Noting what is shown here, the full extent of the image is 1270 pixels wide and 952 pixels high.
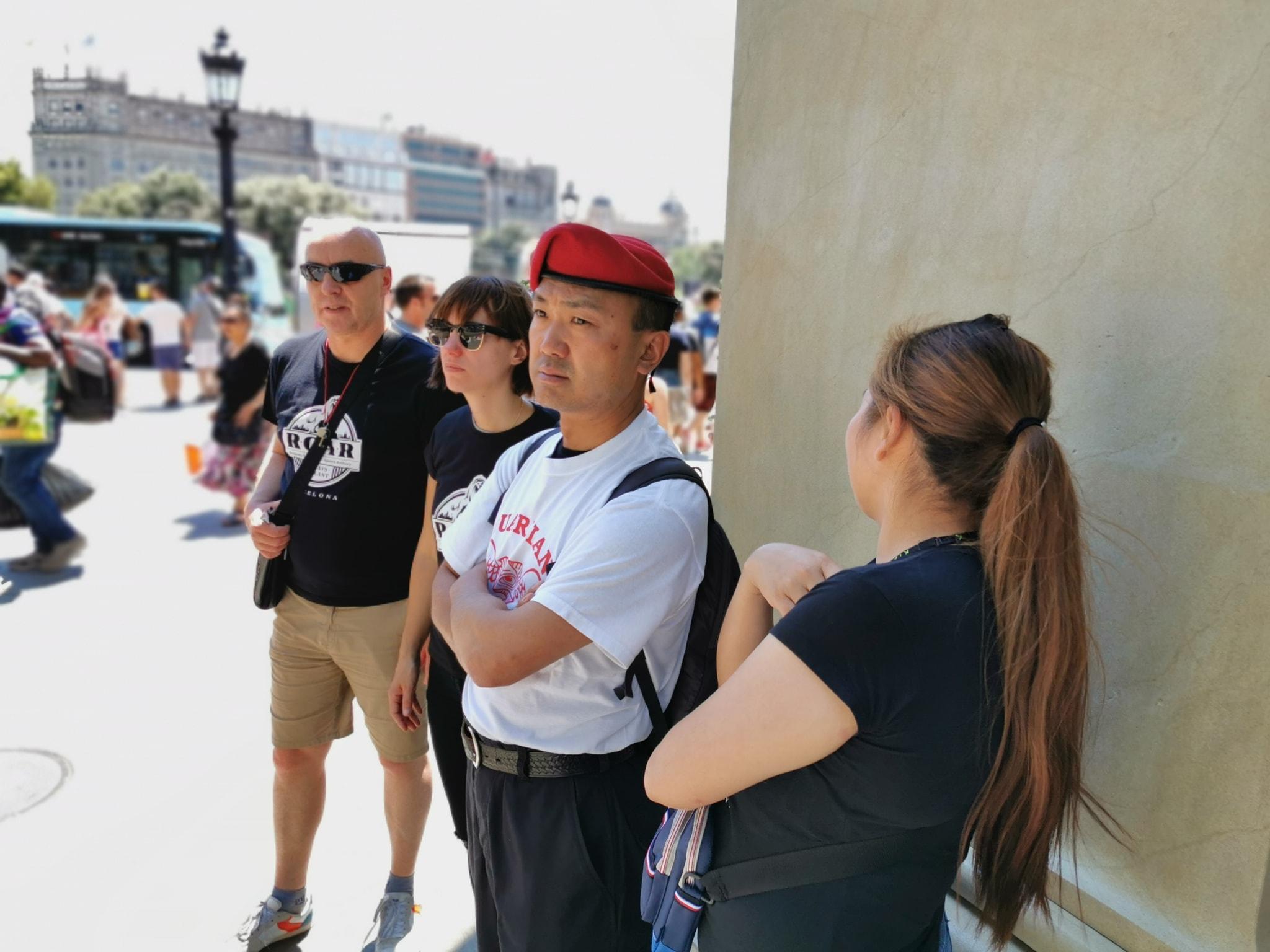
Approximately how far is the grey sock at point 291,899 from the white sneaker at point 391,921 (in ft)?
0.78

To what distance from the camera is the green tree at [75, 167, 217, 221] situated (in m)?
47.5

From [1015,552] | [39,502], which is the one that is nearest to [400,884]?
[1015,552]

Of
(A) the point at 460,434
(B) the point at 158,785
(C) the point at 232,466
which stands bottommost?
(B) the point at 158,785

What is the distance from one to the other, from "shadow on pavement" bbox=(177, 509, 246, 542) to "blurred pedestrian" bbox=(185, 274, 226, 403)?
6.38 m

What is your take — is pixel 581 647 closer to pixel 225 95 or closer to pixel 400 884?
pixel 400 884

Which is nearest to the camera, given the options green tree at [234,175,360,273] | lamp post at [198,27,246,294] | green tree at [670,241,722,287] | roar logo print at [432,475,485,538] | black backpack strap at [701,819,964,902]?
black backpack strap at [701,819,964,902]

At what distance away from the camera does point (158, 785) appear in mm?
3979

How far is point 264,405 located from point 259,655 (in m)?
2.58

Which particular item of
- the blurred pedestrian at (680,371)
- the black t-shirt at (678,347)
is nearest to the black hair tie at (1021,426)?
the blurred pedestrian at (680,371)

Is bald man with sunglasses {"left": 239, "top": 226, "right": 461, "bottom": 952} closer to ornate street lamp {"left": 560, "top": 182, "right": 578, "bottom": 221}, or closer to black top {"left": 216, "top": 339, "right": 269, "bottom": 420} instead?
black top {"left": 216, "top": 339, "right": 269, "bottom": 420}

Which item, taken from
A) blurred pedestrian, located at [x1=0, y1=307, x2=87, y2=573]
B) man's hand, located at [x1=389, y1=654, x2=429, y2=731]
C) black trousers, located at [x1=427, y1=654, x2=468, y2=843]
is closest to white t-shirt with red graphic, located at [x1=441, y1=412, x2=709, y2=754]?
man's hand, located at [x1=389, y1=654, x2=429, y2=731]

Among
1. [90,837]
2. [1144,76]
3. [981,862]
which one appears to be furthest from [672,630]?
[90,837]

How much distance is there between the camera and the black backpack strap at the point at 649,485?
5.77 ft

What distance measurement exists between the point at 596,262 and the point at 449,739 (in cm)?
163
